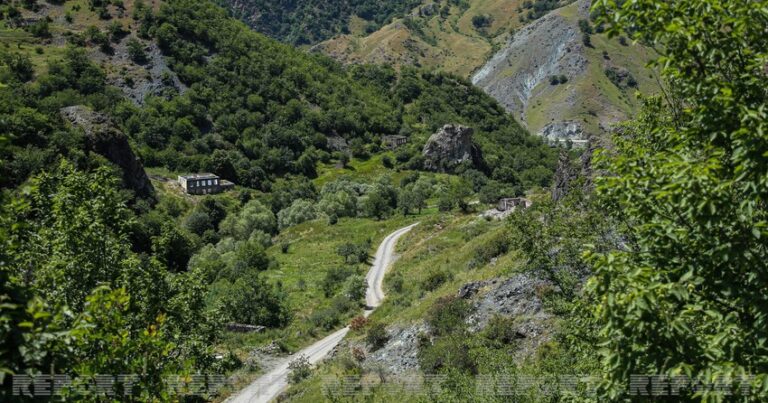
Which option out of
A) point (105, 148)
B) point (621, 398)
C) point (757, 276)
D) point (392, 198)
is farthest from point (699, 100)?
point (392, 198)

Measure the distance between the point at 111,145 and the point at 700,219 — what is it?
89.5m

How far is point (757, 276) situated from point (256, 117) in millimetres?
138860

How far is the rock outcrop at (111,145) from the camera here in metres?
81.5

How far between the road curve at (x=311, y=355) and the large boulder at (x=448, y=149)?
223 ft

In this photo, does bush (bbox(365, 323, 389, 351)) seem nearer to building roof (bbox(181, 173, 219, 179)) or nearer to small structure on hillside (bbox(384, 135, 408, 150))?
building roof (bbox(181, 173, 219, 179))

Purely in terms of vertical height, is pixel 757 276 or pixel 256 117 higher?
pixel 757 276

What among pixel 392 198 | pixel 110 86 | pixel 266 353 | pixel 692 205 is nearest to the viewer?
pixel 692 205

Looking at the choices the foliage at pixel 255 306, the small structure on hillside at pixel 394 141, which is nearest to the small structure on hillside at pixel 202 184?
the small structure on hillside at pixel 394 141

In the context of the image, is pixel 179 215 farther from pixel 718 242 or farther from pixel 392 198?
pixel 718 242

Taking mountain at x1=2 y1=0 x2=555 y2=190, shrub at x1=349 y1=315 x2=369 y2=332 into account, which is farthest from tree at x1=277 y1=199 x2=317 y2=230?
shrub at x1=349 y1=315 x2=369 y2=332

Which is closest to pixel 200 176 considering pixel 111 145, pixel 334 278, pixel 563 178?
pixel 111 145

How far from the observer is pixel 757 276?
6.73m

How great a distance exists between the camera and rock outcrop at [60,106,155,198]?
8150 centimetres

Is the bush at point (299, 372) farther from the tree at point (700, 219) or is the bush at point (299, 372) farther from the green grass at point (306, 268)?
the tree at point (700, 219)
